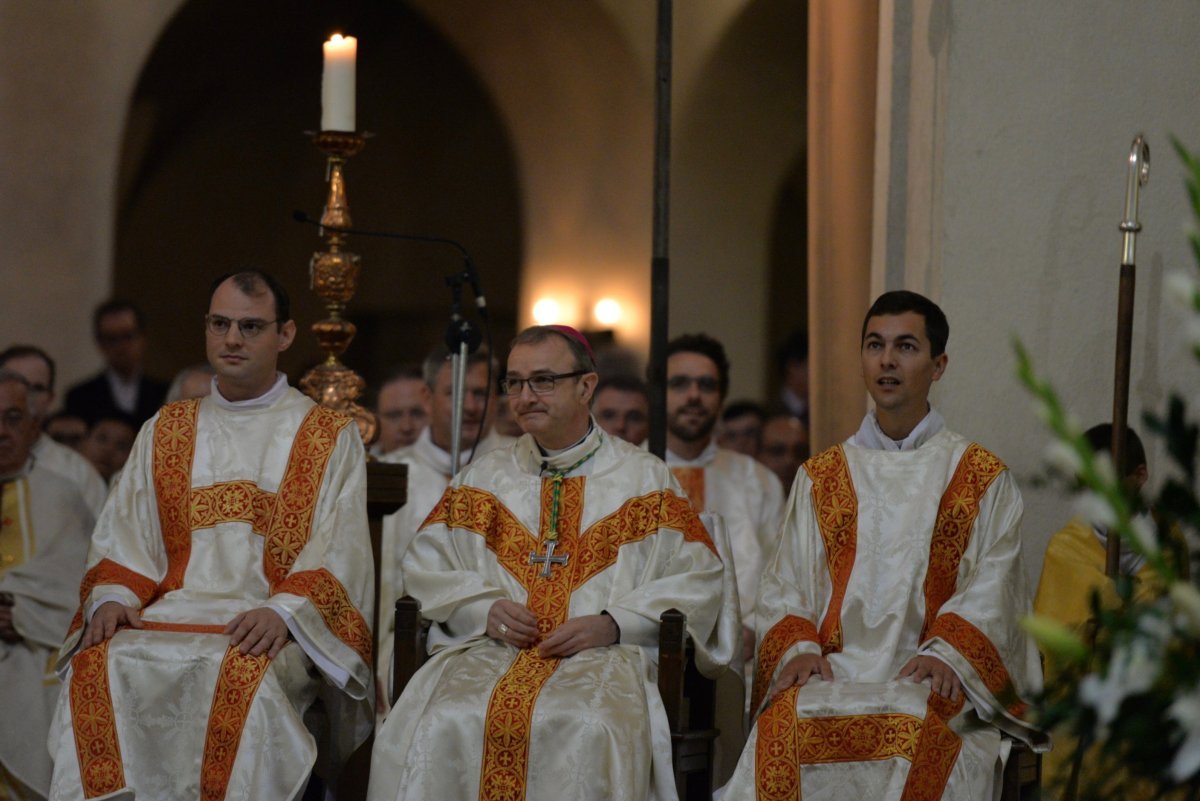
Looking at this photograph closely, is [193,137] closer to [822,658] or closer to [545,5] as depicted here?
[545,5]

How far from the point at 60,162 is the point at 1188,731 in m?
8.81

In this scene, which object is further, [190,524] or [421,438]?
[421,438]

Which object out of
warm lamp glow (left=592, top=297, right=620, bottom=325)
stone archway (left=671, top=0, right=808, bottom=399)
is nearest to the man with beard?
stone archway (left=671, top=0, right=808, bottom=399)

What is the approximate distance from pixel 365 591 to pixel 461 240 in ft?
32.8

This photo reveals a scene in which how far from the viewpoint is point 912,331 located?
5.16m

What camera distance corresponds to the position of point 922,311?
521 cm

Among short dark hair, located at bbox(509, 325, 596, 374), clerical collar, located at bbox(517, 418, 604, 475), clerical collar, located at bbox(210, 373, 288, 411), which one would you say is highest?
short dark hair, located at bbox(509, 325, 596, 374)

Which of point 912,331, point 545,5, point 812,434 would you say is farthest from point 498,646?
point 545,5

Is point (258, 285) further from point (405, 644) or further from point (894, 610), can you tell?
point (894, 610)

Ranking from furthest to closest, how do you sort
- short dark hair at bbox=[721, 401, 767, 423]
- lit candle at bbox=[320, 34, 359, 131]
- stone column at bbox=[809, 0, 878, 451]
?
short dark hair at bbox=[721, 401, 767, 423] < stone column at bbox=[809, 0, 878, 451] < lit candle at bbox=[320, 34, 359, 131]

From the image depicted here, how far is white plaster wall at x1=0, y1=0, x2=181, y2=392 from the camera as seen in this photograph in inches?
386

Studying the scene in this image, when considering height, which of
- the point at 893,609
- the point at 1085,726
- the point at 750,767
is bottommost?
the point at 750,767

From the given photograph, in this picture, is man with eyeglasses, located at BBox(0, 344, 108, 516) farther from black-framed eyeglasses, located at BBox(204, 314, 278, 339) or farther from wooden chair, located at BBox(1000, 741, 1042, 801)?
wooden chair, located at BBox(1000, 741, 1042, 801)

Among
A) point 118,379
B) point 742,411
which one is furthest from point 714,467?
point 118,379
